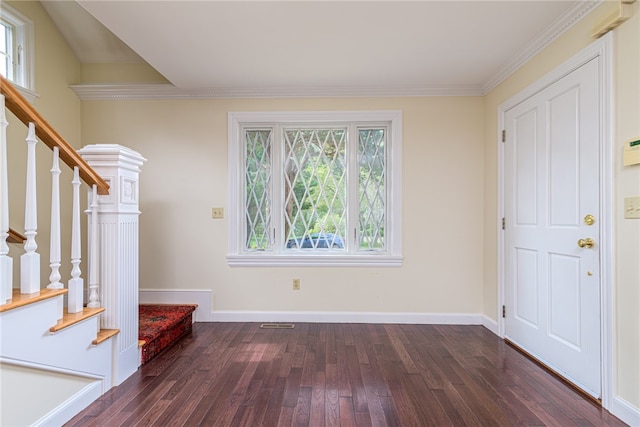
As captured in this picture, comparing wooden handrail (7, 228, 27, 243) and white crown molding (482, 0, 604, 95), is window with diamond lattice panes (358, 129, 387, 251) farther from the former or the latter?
wooden handrail (7, 228, 27, 243)

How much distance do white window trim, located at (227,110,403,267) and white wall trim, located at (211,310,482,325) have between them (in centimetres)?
47

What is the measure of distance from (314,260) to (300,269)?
167 millimetres

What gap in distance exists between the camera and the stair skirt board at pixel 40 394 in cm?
134

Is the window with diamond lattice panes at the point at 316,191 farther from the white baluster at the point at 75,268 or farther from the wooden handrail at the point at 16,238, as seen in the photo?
the wooden handrail at the point at 16,238

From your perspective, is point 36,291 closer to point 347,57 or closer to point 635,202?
point 347,57

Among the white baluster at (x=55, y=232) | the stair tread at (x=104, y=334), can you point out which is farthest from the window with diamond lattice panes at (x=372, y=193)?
the white baluster at (x=55, y=232)

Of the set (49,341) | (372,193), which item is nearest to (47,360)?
(49,341)

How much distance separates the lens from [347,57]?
2488mm

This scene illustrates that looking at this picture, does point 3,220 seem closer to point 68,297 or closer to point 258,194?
point 68,297

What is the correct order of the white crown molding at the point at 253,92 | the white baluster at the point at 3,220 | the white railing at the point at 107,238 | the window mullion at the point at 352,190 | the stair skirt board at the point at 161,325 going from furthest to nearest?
1. the window mullion at the point at 352,190
2. the white crown molding at the point at 253,92
3. the stair skirt board at the point at 161,325
4. the white railing at the point at 107,238
5. the white baluster at the point at 3,220

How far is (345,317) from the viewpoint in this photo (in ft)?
10.2

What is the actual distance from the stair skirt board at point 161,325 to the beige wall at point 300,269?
259 mm

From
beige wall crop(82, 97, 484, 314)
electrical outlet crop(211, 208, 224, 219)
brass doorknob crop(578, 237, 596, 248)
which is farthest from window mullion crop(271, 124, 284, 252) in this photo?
brass doorknob crop(578, 237, 596, 248)

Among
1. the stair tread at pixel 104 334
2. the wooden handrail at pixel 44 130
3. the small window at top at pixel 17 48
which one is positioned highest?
the small window at top at pixel 17 48
